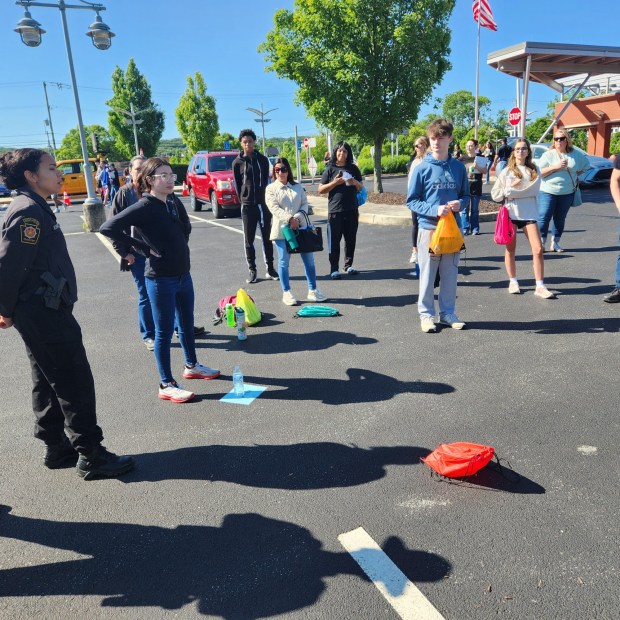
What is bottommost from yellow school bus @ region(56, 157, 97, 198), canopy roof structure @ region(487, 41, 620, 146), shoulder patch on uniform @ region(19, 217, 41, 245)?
shoulder patch on uniform @ region(19, 217, 41, 245)

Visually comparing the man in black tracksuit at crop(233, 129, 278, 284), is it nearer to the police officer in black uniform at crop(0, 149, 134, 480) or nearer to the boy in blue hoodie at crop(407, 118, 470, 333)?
the boy in blue hoodie at crop(407, 118, 470, 333)

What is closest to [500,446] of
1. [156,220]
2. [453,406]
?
[453,406]

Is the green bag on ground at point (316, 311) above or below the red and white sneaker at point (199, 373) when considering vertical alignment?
above

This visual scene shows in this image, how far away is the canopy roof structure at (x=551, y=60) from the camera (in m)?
15.1

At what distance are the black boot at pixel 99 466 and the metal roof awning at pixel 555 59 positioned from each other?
16210 mm

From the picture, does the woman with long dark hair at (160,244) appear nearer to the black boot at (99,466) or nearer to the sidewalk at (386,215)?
the black boot at (99,466)

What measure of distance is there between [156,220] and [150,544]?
2.43 metres

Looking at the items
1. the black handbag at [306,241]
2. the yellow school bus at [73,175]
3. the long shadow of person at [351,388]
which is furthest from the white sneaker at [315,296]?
the yellow school bus at [73,175]

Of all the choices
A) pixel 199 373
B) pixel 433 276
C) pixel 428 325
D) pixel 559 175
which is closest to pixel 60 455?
pixel 199 373

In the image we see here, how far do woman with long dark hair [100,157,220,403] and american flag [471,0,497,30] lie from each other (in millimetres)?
21435

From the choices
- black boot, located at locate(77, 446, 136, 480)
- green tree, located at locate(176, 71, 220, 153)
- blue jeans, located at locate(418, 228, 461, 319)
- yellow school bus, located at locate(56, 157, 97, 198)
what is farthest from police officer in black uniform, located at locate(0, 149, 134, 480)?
green tree, located at locate(176, 71, 220, 153)

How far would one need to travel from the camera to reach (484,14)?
20.8 m

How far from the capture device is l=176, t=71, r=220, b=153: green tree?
157 feet

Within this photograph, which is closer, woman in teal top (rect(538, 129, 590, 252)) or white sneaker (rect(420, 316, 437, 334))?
white sneaker (rect(420, 316, 437, 334))
